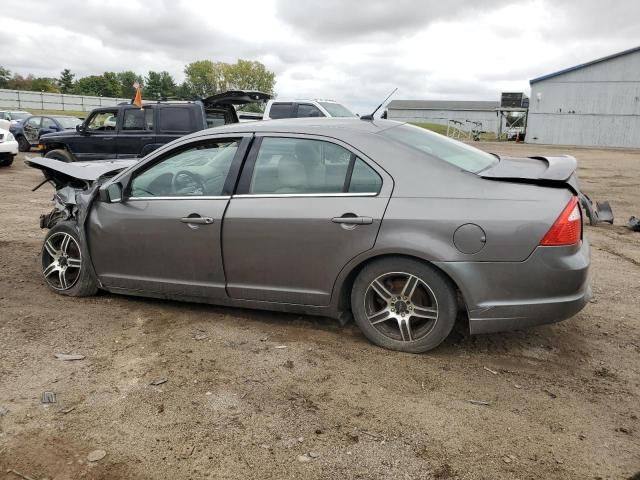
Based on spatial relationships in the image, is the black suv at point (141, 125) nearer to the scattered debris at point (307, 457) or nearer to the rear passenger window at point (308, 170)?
the rear passenger window at point (308, 170)

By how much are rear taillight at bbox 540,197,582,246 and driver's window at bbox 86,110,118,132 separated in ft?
34.9

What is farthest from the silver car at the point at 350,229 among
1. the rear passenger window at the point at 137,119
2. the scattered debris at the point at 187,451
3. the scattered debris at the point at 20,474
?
the rear passenger window at the point at 137,119

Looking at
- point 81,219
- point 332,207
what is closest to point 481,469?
point 332,207

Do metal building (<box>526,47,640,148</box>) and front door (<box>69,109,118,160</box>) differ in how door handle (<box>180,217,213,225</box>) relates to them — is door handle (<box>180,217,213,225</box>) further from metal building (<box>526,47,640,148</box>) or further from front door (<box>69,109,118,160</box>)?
metal building (<box>526,47,640,148</box>)

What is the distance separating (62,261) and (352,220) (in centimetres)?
292

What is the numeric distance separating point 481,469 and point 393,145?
6.99 ft

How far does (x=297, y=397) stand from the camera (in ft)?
10.5

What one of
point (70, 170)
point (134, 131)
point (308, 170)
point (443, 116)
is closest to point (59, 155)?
point (134, 131)

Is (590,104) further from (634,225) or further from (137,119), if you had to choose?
(137,119)

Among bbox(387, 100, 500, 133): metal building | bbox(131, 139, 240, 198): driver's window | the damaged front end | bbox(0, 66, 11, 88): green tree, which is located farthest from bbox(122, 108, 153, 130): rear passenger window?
bbox(0, 66, 11, 88): green tree

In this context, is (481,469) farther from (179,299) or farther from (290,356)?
(179,299)

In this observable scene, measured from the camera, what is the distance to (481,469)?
2.56 metres

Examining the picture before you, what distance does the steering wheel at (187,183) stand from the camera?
13.9ft

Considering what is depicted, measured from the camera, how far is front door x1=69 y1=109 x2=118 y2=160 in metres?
11.8
